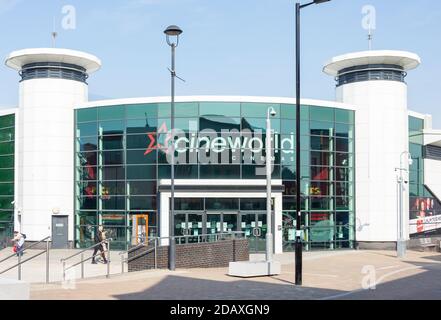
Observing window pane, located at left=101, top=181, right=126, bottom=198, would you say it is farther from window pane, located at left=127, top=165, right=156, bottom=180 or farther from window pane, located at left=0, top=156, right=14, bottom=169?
window pane, located at left=0, top=156, right=14, bottom=169

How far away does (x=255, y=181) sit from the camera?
33.5 m

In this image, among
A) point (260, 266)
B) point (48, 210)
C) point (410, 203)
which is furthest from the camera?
point (410, 203)

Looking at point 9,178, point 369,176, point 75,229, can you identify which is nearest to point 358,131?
point 369,176

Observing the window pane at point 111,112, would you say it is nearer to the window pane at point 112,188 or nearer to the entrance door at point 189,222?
the window pane at point 112,188

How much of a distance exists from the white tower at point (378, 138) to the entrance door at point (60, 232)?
1690 cm

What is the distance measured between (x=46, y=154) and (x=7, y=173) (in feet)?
12.8

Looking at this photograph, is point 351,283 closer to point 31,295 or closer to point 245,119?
point 31,295

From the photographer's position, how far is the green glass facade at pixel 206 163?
33.7m

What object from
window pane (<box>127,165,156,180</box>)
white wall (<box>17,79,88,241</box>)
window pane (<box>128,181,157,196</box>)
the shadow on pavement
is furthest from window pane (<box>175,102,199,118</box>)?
the shadow on pavement

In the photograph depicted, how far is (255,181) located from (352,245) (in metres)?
7.47

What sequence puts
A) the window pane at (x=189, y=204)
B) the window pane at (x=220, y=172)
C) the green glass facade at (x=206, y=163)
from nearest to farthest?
the window pane at (x=189, y=204) → the window pane at (x=220, y=172) → the green glass facade at (x=206, y=163)

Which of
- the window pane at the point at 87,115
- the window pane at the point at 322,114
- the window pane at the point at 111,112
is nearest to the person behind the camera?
the window pane at the point at 111,112

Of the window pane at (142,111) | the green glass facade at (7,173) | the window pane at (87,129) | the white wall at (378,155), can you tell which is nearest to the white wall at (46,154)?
the window pane at (87,129)

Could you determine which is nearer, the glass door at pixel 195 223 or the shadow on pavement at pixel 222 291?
the shadow on pavement at pixel 222 291
